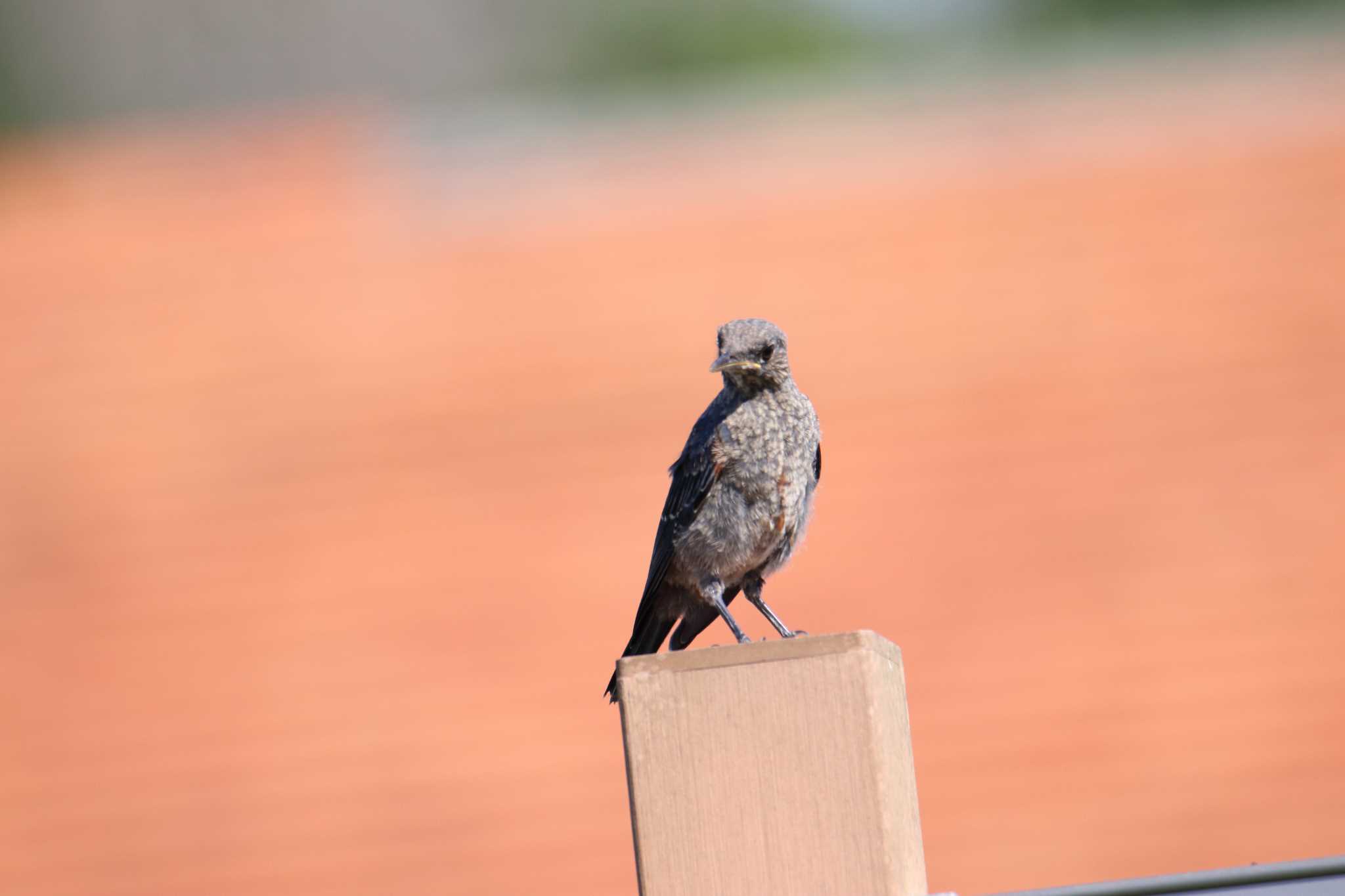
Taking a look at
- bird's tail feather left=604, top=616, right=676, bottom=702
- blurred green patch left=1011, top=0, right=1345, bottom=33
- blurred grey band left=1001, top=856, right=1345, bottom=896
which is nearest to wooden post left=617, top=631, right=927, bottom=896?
blurred grey band left=1001, top=856, right=1345, bottom=896

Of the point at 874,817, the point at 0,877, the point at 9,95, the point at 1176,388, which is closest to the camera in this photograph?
Result: the point at 874,817

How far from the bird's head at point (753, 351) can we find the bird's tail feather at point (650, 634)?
2.22 feet

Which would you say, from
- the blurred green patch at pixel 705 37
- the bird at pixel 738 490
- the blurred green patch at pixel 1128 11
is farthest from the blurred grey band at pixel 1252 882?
the blurred green patch at pixel 705 37

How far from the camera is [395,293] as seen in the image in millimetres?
12508

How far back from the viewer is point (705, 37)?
27422mm

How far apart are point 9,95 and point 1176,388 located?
1569cm

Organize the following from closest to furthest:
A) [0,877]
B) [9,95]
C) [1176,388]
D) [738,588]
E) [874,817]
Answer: [874,817]
[738,588]
[0,877]
[1176,388]
[9,95]

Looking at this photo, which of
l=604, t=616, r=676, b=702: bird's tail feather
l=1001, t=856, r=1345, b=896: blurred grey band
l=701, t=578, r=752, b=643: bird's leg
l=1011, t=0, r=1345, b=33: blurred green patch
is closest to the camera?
l=1001, t=856, r=1345, b=896: blurred grey band

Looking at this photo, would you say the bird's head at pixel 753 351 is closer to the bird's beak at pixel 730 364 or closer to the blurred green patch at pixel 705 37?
the bird's beak at pixel 730 364

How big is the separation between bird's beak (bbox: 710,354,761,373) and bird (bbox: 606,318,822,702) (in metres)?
0.03

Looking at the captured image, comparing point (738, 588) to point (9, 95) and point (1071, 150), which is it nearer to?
point (1071, 150)

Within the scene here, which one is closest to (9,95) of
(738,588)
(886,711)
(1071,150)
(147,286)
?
(147,286)

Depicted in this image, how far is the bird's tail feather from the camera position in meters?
3.98

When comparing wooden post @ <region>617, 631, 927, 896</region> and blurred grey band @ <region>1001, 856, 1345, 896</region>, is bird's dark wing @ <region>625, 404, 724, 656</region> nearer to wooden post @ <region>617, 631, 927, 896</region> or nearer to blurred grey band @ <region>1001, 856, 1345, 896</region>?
wooden post @ <region>617, 631, 927, 896</region>
